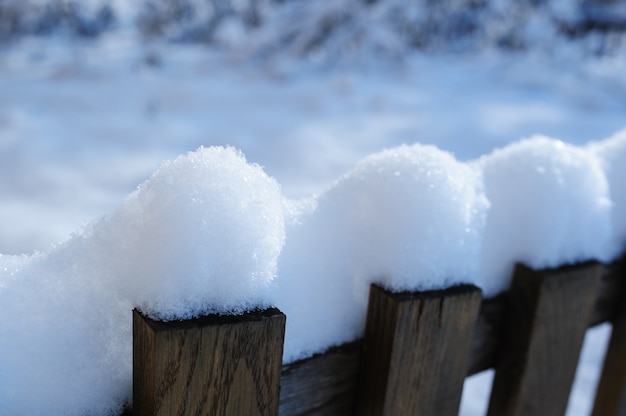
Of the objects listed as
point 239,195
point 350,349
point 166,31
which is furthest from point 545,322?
point 166,31

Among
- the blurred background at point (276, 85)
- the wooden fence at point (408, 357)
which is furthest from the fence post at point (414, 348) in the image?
the blurred background at point (276, 85)

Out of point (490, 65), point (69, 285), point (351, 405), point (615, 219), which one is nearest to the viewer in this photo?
point (69, 285)

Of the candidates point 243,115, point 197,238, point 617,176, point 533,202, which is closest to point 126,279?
point 197,238

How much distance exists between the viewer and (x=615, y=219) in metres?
1.41

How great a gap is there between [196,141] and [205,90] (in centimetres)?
170

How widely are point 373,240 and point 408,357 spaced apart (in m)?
0.20

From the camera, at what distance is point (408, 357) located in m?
0.96

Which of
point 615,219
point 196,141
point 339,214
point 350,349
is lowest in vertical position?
point 196,141

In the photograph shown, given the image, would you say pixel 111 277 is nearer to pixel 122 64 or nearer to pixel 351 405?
pixel 351 405

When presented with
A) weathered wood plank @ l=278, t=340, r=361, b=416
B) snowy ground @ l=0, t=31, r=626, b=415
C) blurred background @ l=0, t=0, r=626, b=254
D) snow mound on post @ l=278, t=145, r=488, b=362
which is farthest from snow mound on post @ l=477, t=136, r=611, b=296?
blurred background @ l=0, t=0, r=626, b=254

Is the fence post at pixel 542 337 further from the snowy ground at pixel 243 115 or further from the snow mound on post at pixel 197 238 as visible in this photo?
the snowy ground at pixel 243 115

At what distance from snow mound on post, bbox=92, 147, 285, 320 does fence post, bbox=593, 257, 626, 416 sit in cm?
122

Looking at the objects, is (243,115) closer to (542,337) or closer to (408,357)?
(542,337)

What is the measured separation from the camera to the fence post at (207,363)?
0.67 meters
